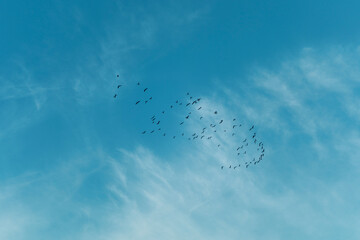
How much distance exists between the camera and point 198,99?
10438 centimetres

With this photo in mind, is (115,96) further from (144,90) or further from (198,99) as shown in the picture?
(198,99)

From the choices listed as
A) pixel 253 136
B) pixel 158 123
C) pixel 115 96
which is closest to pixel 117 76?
pixel 115 96

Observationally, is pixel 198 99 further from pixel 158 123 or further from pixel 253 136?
pixel 253 136

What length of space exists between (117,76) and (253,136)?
143ft

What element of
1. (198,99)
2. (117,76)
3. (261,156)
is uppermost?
(117,76)

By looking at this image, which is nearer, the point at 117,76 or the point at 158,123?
the point at 117,76

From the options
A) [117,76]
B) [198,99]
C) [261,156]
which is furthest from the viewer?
[261,156]

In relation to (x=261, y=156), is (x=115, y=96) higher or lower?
higher

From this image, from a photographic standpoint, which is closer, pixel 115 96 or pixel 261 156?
pixel 115 96

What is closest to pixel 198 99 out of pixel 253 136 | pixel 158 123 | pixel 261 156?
pixel 158 123

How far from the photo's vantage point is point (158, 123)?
105 metres

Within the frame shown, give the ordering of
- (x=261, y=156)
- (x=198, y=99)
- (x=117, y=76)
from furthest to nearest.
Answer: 1. (x=261, y=156)
2. (x=198, y=99)
3. (x=117, y=76)

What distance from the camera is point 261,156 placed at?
114m

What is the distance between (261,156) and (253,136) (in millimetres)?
7994
